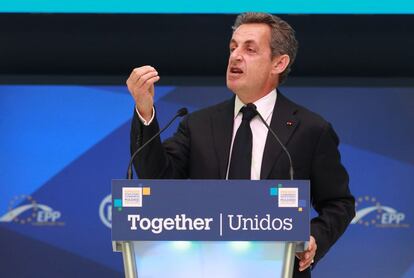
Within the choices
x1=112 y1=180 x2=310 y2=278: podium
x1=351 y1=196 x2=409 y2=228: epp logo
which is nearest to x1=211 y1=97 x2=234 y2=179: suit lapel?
x1=112 y1=180 x2=310 y2=278: podium

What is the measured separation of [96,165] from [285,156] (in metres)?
1.85

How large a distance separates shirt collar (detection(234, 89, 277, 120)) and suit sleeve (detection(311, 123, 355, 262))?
18 cm

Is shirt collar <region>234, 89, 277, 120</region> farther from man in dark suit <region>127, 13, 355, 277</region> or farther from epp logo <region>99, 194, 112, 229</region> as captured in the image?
epp logo <region>99, 194, 112, 229</region>

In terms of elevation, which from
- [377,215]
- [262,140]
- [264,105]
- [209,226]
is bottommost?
[209,226]

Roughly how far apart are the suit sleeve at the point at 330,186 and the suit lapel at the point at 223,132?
0.89ft

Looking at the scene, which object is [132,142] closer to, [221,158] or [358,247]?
[221,158]

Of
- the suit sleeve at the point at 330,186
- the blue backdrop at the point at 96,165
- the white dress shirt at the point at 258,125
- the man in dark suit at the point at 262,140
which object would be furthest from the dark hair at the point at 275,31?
the blue backdrop at the point at 96,165

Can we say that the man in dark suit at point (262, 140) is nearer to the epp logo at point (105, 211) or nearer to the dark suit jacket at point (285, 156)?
the dark suit jacket at point (285, 156)

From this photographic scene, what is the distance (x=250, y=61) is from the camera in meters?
2.60

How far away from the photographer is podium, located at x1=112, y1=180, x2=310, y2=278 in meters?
1.95

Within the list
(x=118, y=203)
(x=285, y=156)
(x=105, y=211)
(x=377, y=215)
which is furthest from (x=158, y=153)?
(x=377, y=215)

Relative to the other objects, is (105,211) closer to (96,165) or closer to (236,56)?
(96,165)

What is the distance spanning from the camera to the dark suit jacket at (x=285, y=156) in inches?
98.1

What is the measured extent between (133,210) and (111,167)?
2.23 metres
